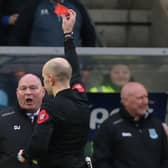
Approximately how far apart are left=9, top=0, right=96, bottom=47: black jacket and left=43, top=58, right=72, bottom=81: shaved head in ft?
9.40

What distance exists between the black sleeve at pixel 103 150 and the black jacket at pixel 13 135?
0.83 m

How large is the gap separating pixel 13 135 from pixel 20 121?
172 millimetres

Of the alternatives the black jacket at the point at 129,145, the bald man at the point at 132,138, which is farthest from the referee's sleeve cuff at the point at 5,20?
the black jacket at the point at 129,145

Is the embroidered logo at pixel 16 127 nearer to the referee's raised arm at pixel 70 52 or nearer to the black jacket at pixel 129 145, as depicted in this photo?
the referee's raised arm at pixel 70 52

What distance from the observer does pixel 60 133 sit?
630 centimetres

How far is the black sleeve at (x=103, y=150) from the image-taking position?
783 cm

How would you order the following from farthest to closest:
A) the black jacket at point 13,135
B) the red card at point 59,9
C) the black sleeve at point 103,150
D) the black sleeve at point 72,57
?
the red card at point 59,9, the black sleeve at point 103,150, the black jacket at point 13,135, the black sleeve at point 72,57

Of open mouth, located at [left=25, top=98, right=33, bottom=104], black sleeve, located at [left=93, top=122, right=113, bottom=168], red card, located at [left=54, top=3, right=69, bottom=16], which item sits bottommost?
black sleeve, located at [left=93, top=122, right=113, bottom=168]

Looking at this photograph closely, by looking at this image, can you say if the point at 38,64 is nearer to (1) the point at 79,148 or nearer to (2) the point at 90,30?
(2) the point at 90,30

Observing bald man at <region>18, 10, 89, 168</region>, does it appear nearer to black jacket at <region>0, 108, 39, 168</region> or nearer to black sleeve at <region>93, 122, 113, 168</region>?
black jacket at <region>0, 108, 39, 168</region>

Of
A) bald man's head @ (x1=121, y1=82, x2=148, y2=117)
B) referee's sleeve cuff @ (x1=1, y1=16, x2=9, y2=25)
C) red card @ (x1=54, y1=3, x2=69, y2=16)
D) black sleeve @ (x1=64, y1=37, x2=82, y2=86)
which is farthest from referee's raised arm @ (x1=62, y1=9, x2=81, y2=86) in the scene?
referee's sleeve cuff @ (x1=1, y1=16, x2=9, y2=25)

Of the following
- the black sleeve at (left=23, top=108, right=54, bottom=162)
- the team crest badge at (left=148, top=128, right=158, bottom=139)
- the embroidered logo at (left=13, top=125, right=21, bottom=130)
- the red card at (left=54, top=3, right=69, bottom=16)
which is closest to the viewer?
the black sleeve at (left=23, top=108, right=54, bottom=162)

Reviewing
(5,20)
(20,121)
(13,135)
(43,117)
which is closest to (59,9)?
(5,20)

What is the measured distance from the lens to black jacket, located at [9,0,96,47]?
919cm
